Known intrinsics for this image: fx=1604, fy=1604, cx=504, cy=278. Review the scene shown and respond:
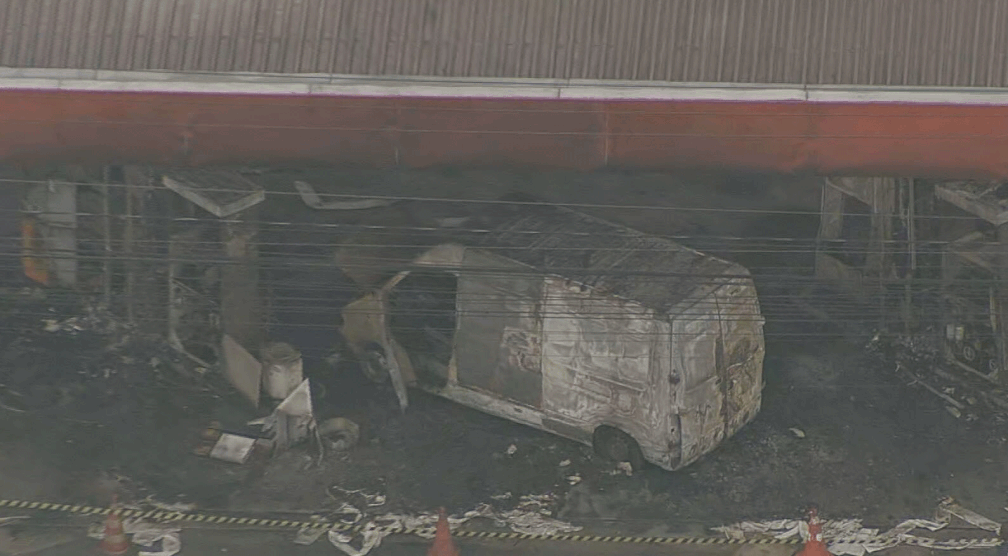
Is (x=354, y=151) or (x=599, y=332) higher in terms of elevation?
(x=354, y=151)

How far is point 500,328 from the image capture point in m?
17.0

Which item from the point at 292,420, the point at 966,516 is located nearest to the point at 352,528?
the point at 292,420

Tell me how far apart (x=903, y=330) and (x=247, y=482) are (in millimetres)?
7891

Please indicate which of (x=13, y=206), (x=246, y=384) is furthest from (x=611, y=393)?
(x=13, y=206)

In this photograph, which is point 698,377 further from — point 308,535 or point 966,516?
point 308,535

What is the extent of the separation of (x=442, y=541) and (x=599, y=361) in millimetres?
2656

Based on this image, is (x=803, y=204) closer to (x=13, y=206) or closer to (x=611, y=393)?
(x=611, y=393)

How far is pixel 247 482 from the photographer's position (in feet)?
54.3

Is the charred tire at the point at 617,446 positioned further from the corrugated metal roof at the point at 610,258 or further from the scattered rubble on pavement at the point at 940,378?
the scattered rubble on pavement at the point at 940,378

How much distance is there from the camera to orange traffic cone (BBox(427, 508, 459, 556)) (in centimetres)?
1504

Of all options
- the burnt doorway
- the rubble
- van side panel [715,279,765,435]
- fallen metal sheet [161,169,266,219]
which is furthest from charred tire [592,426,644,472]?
fallen metal sheet [161,169,266,219]

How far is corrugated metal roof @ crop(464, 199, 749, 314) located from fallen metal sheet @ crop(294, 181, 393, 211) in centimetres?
179

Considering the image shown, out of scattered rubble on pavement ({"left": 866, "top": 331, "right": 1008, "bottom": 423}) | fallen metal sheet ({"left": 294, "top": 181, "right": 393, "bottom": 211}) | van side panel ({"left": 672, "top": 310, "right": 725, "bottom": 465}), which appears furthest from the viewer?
fallen metal sheet ({"left": 294, "top": 181, "right": 393, "bottom": 211})

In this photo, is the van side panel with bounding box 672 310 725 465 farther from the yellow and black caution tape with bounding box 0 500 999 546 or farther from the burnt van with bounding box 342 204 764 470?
the yellow and black caution tape with bounding box 0 500 999 546
